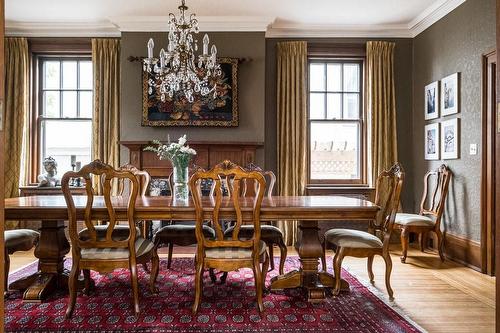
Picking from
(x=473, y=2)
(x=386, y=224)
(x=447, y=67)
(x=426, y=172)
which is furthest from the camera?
(x=426, y=172)

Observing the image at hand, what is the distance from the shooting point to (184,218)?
2.85 metres

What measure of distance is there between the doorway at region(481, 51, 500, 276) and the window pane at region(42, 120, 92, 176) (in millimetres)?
4904

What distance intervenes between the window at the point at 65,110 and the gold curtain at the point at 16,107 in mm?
251

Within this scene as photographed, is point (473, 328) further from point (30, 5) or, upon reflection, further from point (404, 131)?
point (30, 5)

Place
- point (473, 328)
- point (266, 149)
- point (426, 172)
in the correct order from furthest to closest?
point (266, 149), point (426, 172), point (473, 328)

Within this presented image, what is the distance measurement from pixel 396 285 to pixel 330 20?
353 centimetres

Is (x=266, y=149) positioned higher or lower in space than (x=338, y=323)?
higher

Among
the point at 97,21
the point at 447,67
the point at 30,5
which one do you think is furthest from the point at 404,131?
the point at 30,5

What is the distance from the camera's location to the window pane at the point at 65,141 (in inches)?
226

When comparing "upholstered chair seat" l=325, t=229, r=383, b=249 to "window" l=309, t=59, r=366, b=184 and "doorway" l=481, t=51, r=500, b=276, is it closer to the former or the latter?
"doorway" l=481, t=51, r=500, b=276

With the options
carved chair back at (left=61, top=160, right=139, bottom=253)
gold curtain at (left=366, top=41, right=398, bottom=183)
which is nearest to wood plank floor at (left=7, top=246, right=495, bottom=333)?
gold curtain at (left=366, top=41, right=398, bottom=183)

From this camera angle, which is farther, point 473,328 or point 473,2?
point 473,2

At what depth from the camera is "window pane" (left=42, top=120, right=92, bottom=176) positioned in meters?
5.75

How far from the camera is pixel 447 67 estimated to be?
4.78 metres
